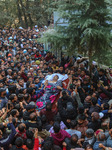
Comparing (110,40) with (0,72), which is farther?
(0,72)

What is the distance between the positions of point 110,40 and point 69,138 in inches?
133

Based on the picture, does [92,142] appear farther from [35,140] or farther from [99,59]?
→ [99,59]

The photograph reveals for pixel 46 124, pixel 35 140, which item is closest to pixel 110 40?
pixel 46 124

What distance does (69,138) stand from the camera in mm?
3221

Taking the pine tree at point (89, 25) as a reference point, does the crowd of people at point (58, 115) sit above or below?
below

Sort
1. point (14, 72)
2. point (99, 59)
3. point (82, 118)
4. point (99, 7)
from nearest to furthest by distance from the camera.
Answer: point (82, 118) < point (99, 7) < point (99, 59) < point (14, 72)

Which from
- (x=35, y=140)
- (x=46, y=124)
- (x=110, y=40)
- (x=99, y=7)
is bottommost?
(x=46, y=124)

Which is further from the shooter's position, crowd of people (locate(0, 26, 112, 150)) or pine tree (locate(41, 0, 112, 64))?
pine tree (locate(41, 0, 112, 64))

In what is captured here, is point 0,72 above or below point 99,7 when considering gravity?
below

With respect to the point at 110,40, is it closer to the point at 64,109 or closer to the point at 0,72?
the point at 64,109

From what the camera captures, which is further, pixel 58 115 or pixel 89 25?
pixel 89 25

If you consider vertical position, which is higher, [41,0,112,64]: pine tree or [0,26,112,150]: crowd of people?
[41,0,112,64]: pine tree

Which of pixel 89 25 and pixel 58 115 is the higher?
pixel 89 25

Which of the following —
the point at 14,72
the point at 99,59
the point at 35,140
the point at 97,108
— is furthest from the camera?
the point at 14,72
